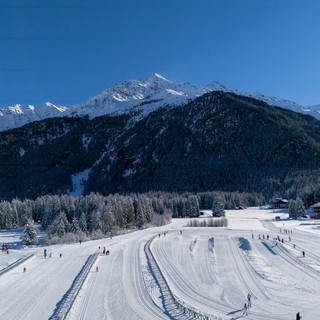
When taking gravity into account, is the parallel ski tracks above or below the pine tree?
below

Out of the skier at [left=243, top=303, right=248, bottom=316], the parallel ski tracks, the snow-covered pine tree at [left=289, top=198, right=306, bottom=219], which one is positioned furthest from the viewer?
the snow-covered pine tree at [left=289, top=198, right=306, bottom=219]

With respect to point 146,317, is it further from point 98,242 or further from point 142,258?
point 98,242

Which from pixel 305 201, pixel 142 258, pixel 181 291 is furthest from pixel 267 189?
pixel 181 291

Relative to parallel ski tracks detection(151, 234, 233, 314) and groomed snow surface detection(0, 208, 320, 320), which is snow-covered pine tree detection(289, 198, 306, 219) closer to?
groomed snow surface detection(0, 208, 320, 320)

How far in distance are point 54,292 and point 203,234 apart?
48003 mm

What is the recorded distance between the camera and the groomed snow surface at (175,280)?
108ft

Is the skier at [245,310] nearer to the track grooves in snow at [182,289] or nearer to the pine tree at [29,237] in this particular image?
the track grooves in snow at [182,289]

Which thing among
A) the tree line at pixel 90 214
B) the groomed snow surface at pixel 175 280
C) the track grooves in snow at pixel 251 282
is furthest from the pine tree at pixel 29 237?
the track grooves in snow at pixel 251 282

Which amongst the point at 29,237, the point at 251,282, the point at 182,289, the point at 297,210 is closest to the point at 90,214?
the point at 29,237

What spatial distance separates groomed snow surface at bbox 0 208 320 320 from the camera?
108ft

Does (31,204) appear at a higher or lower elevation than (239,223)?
higher

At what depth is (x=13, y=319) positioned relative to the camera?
32156 mm

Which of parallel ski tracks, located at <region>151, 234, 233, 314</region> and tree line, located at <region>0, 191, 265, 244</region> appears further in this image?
tree line, located at <region>0, 191, 265, 244</region>

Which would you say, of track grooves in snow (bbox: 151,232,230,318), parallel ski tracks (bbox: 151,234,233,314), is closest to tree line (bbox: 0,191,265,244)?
track grooves in snow (bbox: 151,232,230,318)
